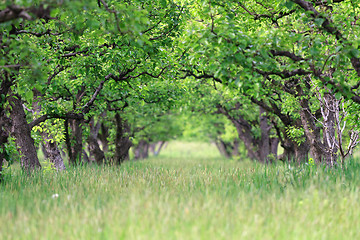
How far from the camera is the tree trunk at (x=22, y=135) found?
8992 mm

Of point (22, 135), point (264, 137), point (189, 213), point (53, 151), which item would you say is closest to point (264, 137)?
point (264, 137)

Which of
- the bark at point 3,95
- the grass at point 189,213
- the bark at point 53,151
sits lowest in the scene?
the grass at point 189,213

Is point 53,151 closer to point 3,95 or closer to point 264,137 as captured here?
point 3,95

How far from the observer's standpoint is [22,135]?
29.9 ft

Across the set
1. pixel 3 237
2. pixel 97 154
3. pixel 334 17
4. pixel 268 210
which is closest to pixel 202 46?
pixel 334 17

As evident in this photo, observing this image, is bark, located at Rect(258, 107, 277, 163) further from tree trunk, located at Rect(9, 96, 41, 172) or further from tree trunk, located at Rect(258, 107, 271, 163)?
tree trunk, located at Rect(9, 96, 41, 172)

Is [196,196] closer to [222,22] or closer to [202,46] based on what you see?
[202,46]

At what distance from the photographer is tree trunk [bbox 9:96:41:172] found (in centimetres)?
899

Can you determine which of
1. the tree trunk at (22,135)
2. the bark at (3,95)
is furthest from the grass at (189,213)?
the tree trunk at (22,135)

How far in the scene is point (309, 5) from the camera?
6.20 metres

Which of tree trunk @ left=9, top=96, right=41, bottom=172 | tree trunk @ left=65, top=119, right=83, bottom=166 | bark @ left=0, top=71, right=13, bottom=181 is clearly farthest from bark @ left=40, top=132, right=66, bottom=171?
bark @ left=0, top=71, right=13, bottom=181

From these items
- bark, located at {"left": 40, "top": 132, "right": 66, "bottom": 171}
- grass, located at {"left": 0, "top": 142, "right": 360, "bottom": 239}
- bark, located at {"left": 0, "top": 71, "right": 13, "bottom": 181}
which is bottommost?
grass, located at {"left": 0, "top": 142, "right": 360, "bottom": 239}

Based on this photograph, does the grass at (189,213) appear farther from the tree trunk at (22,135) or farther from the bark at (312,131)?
the bark at (312,131)

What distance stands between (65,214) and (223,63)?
3914 mm
